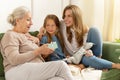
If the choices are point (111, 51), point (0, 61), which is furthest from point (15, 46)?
point (111, 51)

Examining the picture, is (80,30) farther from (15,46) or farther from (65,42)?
(15,46)

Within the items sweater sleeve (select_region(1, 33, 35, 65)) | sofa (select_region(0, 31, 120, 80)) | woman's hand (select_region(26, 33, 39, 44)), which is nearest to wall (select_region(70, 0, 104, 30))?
sofa (select_region(0, 31, 120, 80))

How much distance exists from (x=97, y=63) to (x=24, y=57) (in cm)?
74

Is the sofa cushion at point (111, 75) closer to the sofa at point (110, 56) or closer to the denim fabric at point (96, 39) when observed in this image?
the sofa at point (110, 56)

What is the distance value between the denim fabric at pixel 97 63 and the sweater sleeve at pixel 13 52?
610 mm

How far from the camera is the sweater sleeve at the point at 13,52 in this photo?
87.6 inches

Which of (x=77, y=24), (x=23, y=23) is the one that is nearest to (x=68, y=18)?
(x=77, y=24)

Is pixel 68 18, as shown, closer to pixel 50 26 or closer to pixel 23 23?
pixel 50 26

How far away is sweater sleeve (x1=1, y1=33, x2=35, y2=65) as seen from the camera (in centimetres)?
222

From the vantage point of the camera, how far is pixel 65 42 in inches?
109

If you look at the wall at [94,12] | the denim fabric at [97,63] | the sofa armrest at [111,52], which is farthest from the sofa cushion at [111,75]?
the wall at [94,12]

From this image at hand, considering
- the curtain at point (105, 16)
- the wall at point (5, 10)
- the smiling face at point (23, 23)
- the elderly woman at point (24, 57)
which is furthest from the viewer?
the curtain at point (105, 16)

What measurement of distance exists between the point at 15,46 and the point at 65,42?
67cm

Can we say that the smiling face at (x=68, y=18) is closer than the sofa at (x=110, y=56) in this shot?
No
